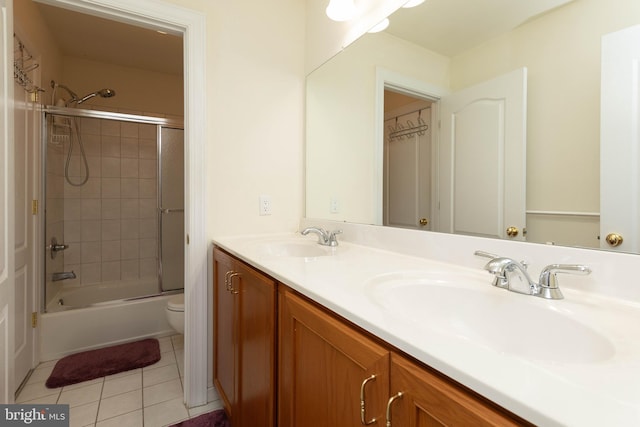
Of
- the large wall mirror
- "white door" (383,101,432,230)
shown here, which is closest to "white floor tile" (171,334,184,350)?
the large wall mirror

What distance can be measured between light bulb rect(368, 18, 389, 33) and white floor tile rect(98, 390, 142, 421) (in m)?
2.20

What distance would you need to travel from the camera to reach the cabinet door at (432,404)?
362 millimetres

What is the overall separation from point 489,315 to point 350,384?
1.28 feet

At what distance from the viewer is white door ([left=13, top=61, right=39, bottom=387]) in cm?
165

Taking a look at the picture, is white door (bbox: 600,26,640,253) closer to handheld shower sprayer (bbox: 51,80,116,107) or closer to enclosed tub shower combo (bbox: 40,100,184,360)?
enclosed tub shower combo (bbox: 40,100,184,360)

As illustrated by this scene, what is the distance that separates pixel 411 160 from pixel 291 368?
941mm

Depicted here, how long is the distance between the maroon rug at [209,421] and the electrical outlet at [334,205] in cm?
118

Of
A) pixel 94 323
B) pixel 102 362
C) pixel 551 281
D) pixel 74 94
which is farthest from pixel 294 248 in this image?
pixel 74 94

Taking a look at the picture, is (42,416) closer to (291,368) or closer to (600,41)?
(291,368)

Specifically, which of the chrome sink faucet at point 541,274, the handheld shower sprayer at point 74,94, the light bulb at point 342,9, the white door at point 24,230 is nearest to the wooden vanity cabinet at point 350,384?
the chrome sink faucet at point 541,274

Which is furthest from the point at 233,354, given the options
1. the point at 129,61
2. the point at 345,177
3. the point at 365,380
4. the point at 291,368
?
the point at 129,61

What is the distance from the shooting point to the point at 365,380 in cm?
55

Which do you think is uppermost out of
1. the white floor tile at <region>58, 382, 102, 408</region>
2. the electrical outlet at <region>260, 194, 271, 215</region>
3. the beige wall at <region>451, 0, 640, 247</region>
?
the beige wall at <region>451, 0, 640, 247</region>

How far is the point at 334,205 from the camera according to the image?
176cm
